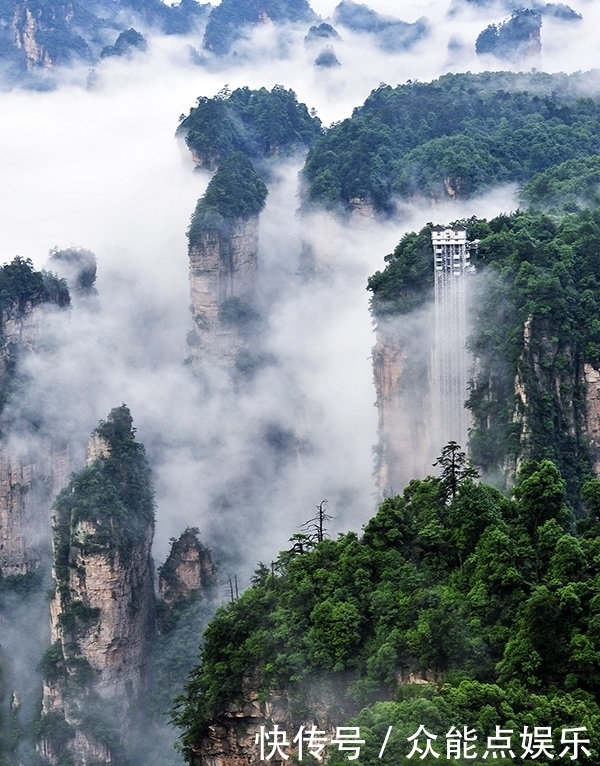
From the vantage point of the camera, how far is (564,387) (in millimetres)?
45594

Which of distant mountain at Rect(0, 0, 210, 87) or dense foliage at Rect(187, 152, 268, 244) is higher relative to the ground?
distant mountain at Rect(0, 0, 210, 87)

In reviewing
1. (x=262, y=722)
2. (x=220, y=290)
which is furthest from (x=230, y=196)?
(x=262, y=722)

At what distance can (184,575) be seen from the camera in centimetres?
5575

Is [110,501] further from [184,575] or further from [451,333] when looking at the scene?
[451,333]

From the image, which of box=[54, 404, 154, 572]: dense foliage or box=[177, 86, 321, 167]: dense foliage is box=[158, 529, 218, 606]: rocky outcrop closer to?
box=[54, 404, 154, 572]: dense foliage

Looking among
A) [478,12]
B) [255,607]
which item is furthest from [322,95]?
[255,607]

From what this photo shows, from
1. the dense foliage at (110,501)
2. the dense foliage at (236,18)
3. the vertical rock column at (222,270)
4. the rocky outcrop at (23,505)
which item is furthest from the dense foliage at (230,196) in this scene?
the dense foliage at (236,18)

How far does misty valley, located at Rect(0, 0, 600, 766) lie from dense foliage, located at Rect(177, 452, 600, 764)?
62 millimetres

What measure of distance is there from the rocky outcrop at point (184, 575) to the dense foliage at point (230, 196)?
18974 millimetres

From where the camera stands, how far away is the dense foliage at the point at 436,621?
27609mm

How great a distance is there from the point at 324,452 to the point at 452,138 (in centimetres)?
1796

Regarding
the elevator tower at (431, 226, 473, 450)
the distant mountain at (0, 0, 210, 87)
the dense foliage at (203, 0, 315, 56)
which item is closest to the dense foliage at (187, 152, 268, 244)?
the elevator tower at (431, 226, 473, 450)

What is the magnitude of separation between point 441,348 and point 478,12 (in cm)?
7744

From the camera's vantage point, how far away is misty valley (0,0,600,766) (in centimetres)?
2998
